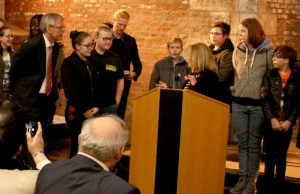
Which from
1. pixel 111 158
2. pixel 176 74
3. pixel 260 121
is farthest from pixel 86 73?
pixel 111 158

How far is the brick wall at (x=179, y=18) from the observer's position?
7215 mm

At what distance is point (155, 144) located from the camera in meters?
3.61

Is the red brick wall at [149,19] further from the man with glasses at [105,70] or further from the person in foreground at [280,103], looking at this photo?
the person in foreground at [280,103]

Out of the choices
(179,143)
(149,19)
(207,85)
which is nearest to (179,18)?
(149,19)

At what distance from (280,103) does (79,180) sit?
3.14 m

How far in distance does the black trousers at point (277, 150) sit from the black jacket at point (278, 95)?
153 mm

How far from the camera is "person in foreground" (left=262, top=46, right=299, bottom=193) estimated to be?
457 cm

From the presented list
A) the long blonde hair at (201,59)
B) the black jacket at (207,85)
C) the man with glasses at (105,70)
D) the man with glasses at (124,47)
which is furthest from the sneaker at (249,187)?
the man with glasses at (124,47)

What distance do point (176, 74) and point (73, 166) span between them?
369cm

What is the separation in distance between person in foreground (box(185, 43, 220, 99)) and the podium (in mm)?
392

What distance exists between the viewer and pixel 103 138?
2109 millimetres

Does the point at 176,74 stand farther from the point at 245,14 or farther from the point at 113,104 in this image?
the point at 245,14

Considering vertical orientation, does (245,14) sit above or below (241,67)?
above

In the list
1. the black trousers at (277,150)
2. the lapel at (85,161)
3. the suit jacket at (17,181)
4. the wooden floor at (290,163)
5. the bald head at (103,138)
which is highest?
the bald head at (103,138)
